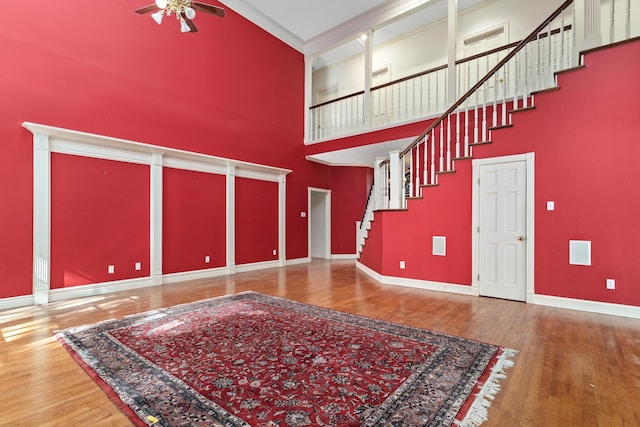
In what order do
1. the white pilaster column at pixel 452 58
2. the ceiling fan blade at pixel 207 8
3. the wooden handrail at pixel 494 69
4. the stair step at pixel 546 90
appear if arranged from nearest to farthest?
1. the ceiling fan blade at pixel 207 8
2. the stair step at pixel 546 90
3. the wooden handrail at pixel 494 69
4. the white pilaster column at pixel 452 58

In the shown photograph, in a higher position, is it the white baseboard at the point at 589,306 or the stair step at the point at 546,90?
the stair step at the point at 546,90

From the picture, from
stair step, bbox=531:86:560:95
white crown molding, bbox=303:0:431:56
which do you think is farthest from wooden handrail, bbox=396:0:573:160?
white crown molding, bbox=303:0:431:56

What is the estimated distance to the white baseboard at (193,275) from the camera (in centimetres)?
557

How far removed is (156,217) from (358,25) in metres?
6.32

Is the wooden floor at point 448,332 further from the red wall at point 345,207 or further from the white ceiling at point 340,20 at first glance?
the red wall at point 345,207

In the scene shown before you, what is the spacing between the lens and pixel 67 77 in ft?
Answer: 14.5

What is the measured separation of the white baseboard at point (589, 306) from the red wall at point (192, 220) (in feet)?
18.3

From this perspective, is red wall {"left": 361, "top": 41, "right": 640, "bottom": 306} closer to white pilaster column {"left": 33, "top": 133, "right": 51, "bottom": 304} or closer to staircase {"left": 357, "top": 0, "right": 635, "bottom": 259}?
staircase {"left": 357, "top": 0, "right": 635, "bottom": 259}

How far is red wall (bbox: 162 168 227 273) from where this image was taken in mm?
5621

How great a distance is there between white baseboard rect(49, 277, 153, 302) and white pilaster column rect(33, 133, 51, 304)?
0.15 m

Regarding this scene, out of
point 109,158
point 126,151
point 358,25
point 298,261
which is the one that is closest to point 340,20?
point 358,25

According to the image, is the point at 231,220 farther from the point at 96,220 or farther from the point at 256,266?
the point at 96,220

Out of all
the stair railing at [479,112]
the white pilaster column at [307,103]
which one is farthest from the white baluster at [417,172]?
the white pilaster column at [307,103]

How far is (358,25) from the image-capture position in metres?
7.36
